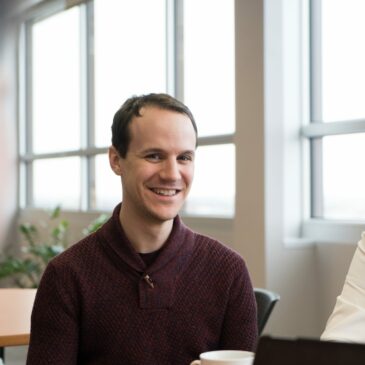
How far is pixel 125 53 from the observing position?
6031 mm

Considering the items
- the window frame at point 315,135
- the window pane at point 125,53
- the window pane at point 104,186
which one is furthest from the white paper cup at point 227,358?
the window pane at point 104,186

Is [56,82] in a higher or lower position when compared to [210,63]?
higher

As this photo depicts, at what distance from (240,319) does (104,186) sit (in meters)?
4.90

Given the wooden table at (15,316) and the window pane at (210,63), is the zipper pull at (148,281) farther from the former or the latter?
the window pane at (210,63)

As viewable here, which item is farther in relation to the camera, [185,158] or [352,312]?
[352,312]

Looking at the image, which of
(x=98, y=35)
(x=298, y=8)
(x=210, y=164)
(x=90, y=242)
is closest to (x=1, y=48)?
(x=98, y=35)

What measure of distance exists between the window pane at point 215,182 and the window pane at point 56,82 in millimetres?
2021

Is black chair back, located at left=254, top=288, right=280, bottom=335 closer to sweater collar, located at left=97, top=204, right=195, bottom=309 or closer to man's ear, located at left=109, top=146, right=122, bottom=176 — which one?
sweater collar, located at left=97, top=204, right=195, bottom=309

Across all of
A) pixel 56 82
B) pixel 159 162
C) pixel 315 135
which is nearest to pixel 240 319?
pixel 159 162

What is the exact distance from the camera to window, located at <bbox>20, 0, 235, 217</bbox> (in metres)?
4.82

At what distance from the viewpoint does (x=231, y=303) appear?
1.54 meters

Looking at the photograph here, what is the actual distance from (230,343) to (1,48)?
662 centimetres

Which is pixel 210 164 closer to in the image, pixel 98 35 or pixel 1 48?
pixel 98 35

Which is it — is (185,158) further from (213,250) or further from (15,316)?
(15,316)
